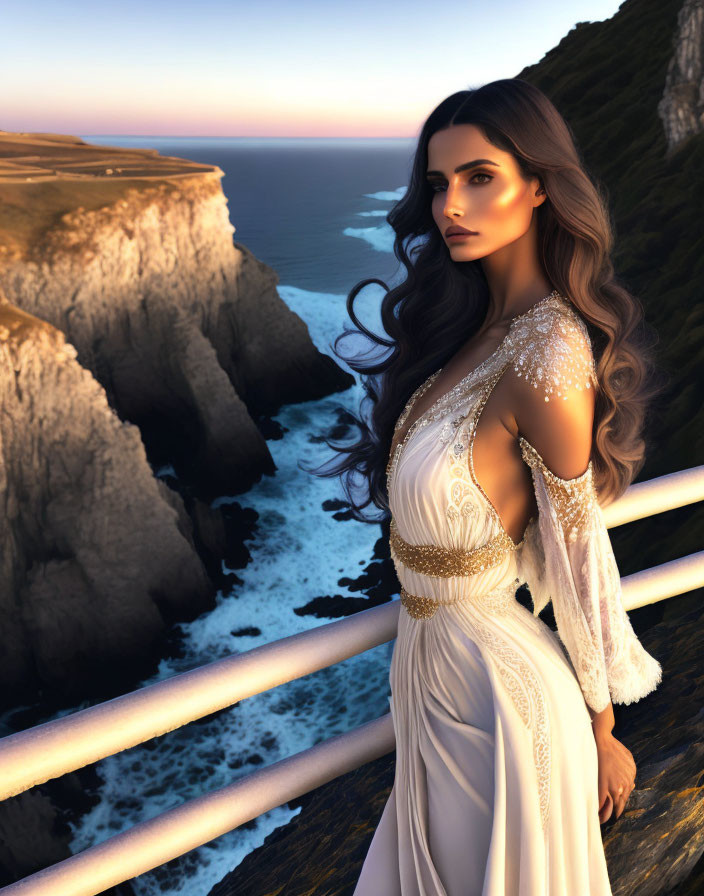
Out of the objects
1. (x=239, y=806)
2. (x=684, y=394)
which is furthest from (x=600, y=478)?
(x=684, y=394)

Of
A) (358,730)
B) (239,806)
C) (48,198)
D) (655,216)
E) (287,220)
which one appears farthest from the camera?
(287,220)

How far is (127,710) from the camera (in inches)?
53.2

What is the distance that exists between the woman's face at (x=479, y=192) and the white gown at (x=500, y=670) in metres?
0.19

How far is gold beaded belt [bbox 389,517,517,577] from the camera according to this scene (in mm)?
1566

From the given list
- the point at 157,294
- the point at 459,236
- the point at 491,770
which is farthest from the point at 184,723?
the point at 157,294

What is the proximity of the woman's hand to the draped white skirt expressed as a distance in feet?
0.23

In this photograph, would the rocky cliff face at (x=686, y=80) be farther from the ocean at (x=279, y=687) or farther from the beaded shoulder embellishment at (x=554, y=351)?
the beaded shoulder embellishment at (x=554, y=351)

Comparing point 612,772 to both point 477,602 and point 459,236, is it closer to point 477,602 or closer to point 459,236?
point 477,602

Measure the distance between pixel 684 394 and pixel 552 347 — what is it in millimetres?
10406

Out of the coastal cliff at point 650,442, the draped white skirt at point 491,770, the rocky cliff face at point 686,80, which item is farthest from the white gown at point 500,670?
the rocky cliff face at point 686,80

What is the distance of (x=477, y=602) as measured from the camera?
159 centimetres

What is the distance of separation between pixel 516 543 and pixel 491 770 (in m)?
0.47

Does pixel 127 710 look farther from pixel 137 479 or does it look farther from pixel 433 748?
pixel 137 479

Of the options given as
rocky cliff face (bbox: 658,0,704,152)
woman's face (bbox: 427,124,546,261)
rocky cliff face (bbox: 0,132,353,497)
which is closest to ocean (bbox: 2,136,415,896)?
woman's face (bbox: 427,124,546,261)
